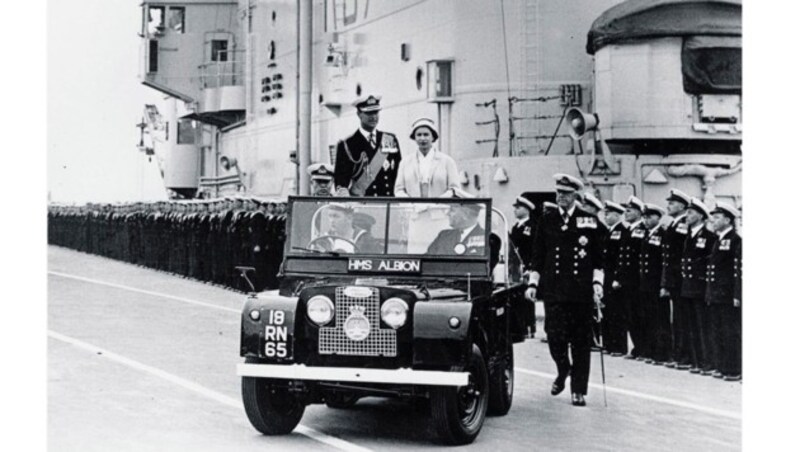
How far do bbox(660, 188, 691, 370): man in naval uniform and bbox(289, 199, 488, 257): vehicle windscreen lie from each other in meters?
3.55

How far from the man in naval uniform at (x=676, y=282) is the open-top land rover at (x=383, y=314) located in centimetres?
302

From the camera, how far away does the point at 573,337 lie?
27.8ft

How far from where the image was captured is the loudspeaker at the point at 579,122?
13414 mm

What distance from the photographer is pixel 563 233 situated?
8.59 metres

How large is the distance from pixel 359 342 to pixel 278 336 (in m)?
0.46

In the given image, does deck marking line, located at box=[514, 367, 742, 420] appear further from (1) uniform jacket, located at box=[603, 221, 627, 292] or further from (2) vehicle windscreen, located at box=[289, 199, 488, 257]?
(2) vehicle windscreen, located at box=[289, 199, 488, 257]

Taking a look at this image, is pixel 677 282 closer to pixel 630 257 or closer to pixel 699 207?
pixel 699 207

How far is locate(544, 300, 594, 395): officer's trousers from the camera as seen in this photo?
8.39 meters

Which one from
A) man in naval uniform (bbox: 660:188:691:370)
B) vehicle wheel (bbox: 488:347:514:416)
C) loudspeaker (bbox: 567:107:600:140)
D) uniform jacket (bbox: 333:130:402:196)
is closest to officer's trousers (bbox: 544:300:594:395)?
vehicle wheel (bbox: 488:347:514:416)

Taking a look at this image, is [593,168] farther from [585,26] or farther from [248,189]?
[248,189]

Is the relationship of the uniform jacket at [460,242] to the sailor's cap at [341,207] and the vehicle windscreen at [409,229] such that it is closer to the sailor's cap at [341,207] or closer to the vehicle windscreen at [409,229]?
the vehicle windscreen at [409,229]

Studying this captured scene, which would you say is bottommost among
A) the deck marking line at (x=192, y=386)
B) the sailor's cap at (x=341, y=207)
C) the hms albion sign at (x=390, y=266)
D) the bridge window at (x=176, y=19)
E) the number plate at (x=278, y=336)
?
the deck marking line at (x=192, y=386)

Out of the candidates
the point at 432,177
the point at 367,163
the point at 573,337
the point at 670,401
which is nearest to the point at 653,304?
the point at 670,401

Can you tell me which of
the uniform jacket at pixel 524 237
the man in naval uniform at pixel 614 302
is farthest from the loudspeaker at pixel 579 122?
the man in naval uniform at pixel 614 302
